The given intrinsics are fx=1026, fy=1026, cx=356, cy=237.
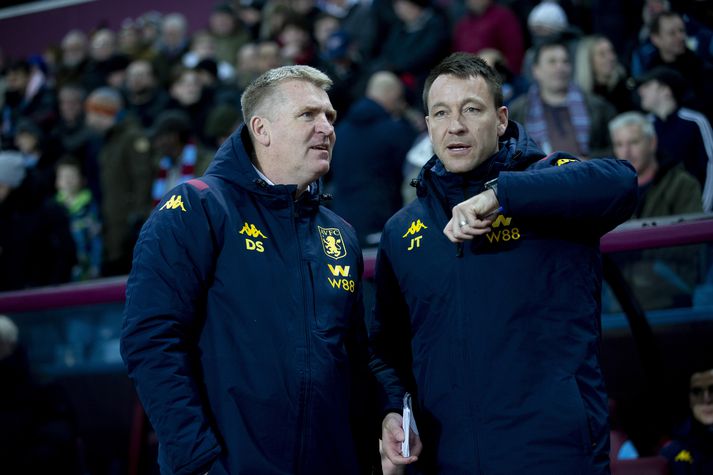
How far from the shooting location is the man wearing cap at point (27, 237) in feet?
24.5

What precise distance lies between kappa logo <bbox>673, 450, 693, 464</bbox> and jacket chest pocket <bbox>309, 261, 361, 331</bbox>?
4.72 feet

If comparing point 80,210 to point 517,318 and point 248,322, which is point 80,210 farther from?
point 517,318

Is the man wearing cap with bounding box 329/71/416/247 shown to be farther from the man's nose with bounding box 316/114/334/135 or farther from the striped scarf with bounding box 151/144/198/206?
the man's nose with bounding box 316/114/334/135

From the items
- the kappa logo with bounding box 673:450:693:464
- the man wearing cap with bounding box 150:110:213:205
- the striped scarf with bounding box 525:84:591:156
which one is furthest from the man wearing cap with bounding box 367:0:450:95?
the kappa logo with bounding box 673:450:693:464

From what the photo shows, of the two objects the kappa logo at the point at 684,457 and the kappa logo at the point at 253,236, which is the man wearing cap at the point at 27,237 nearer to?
the kappa logo at the point at 253,236

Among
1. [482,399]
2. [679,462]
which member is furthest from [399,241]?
[679,462]

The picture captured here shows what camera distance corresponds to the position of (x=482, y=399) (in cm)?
305

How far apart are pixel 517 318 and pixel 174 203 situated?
1099 millimetres

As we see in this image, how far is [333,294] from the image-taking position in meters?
3.26

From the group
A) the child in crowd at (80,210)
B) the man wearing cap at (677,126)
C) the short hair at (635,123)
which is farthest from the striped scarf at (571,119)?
the child in crowd at (80,210)

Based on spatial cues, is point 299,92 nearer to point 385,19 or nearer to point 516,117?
point 516,117

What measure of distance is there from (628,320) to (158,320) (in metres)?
1.96

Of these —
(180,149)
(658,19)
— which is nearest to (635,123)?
(658,19)

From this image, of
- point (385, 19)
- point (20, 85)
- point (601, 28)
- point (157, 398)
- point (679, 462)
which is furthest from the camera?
point (20, 85)
